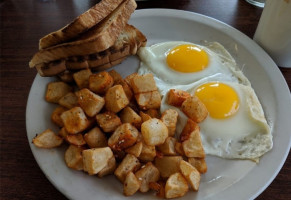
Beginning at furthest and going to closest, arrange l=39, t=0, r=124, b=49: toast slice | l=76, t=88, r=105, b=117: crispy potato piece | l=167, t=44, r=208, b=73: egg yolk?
1. l=167, t=44, r=208, b=73: egg yolk
2. l=39, t=0, r=124, b=49: toast slice
3. l=76, t=88, r=105, b=117: crispy potato piece

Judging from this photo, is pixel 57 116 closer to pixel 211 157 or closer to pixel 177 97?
pixel 177 97

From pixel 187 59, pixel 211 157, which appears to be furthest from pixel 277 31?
pixel 211 157

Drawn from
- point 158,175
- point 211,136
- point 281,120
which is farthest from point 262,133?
point 158,175

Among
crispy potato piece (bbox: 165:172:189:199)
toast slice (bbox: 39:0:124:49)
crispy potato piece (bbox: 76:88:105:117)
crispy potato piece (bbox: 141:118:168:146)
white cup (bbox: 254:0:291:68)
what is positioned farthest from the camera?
white cup (bbox: 254:0:291:68)

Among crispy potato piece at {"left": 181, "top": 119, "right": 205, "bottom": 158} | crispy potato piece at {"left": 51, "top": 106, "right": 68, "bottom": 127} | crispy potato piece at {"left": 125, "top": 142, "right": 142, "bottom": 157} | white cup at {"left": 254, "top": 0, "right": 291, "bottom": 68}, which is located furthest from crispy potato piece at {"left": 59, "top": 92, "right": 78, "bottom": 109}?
white cup at {"left": 254, "top": 0, "right": 291, "bottom": 68}

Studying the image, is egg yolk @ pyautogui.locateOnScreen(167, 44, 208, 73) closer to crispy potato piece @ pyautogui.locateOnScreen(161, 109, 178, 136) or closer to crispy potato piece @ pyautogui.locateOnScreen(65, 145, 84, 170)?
crispy potato piece @ pyautogui.locateOnScreen(161, 109, 178, 136)
